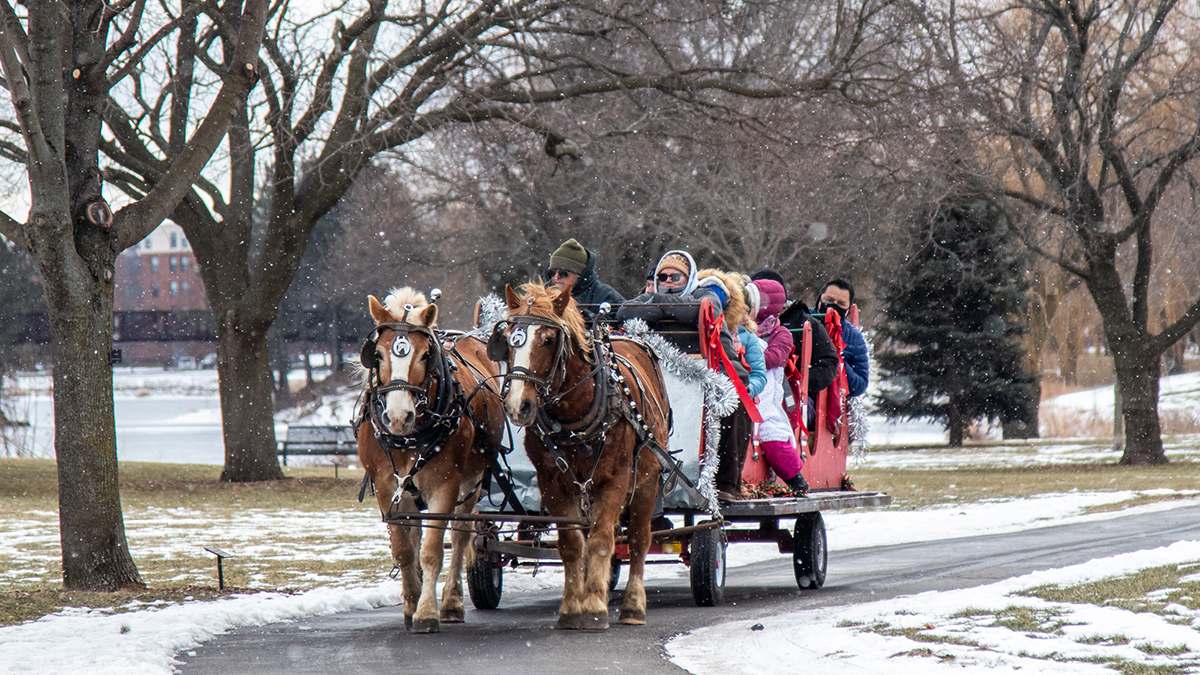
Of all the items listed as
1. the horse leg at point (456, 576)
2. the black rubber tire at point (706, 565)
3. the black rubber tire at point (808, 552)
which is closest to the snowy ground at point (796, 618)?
the black rubber tire at point (706, 565)

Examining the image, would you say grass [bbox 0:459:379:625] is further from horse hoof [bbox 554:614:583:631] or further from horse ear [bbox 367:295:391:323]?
horse hoof [bbox 554:614:583:631]

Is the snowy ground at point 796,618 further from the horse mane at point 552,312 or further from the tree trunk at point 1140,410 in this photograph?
the tree trunk at point 1140,410

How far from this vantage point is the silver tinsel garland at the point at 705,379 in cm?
895

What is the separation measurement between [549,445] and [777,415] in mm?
3068

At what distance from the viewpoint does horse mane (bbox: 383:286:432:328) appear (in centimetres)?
775

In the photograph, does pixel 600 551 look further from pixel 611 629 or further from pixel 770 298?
pixel 770 298

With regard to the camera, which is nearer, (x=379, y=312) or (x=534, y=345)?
(x=534, y=345)

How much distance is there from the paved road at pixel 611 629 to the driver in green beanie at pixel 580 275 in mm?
2340

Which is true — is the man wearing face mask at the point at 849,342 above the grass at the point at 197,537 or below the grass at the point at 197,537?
above

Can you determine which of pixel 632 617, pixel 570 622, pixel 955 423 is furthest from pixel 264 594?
pixel 955 423

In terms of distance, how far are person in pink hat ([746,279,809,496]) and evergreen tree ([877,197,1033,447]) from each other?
26069 mm

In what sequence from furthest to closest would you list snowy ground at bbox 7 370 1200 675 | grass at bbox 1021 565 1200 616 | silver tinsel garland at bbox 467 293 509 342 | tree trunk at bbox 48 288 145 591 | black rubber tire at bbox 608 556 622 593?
tree trunk at bbox 48 288 145 591, black rubber tire at bbox 608 556 622 593, silver tinsel garland at bbox 467 293 509 342, grass at bbox 1021 565 1200 616, snowy ground at bbox 7 370 1200 675

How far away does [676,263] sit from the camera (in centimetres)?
972

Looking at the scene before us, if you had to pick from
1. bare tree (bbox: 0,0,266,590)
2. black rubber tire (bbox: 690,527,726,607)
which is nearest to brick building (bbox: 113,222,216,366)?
bare tree (bbox: 0,0,266,590)
